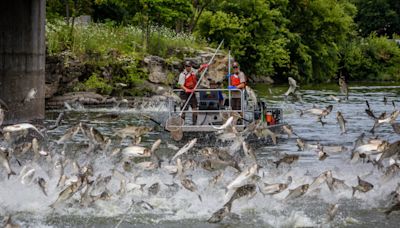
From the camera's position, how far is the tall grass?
37525 mm

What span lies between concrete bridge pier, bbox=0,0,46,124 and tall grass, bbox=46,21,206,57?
8449mm

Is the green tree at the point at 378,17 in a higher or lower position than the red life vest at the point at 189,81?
higher

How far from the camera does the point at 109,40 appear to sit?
40.7 metres

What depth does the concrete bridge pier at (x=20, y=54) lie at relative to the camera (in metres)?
26.4

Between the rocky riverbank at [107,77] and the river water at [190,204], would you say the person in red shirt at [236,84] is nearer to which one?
the river water at [190,204]

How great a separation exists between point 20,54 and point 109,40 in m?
14.0

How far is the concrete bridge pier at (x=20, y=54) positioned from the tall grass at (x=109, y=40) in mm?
8449

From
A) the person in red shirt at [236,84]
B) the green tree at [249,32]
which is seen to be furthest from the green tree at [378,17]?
the person in red shirt at [236,84]

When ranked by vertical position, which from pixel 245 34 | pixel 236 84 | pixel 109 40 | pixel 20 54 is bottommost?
pixel 236 84

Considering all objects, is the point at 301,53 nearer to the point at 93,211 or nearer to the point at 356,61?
the point at 356,61

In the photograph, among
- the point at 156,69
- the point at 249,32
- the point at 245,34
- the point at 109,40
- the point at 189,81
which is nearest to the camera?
the point at 189,81

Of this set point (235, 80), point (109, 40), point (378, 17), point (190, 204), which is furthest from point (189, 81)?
point (378, 17)

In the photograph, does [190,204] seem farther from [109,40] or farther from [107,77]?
[109,40]

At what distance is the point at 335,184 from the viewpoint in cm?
1482
